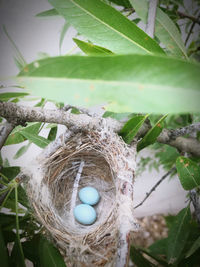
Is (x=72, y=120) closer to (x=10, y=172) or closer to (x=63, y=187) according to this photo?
(x=10, y=172)

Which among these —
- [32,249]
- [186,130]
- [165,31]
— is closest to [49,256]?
[32,249]

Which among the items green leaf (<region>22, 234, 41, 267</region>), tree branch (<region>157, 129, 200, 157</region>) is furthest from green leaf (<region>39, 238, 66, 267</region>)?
tree branch (<region>157, 129, 200, 157</region>)

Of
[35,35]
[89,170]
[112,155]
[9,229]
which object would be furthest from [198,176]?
[35,35]

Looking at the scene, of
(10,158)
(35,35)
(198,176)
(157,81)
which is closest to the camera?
(157,81)

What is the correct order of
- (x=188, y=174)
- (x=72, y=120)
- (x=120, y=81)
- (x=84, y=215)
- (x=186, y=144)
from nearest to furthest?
(x=120, y=81)
(x=72, y=120)
(x=188, y=174)
(x=186, y=144)
(x=84, y=215)

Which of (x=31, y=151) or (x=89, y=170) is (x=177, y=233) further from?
(x=31, y=151)

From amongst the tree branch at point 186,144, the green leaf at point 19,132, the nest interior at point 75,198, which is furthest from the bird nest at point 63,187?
the tree branch at point 186,144

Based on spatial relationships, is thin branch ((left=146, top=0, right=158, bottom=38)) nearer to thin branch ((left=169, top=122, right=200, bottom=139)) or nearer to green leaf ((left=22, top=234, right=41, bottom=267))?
thin branch ((left=169, top=122, right=200, bottom=139))
